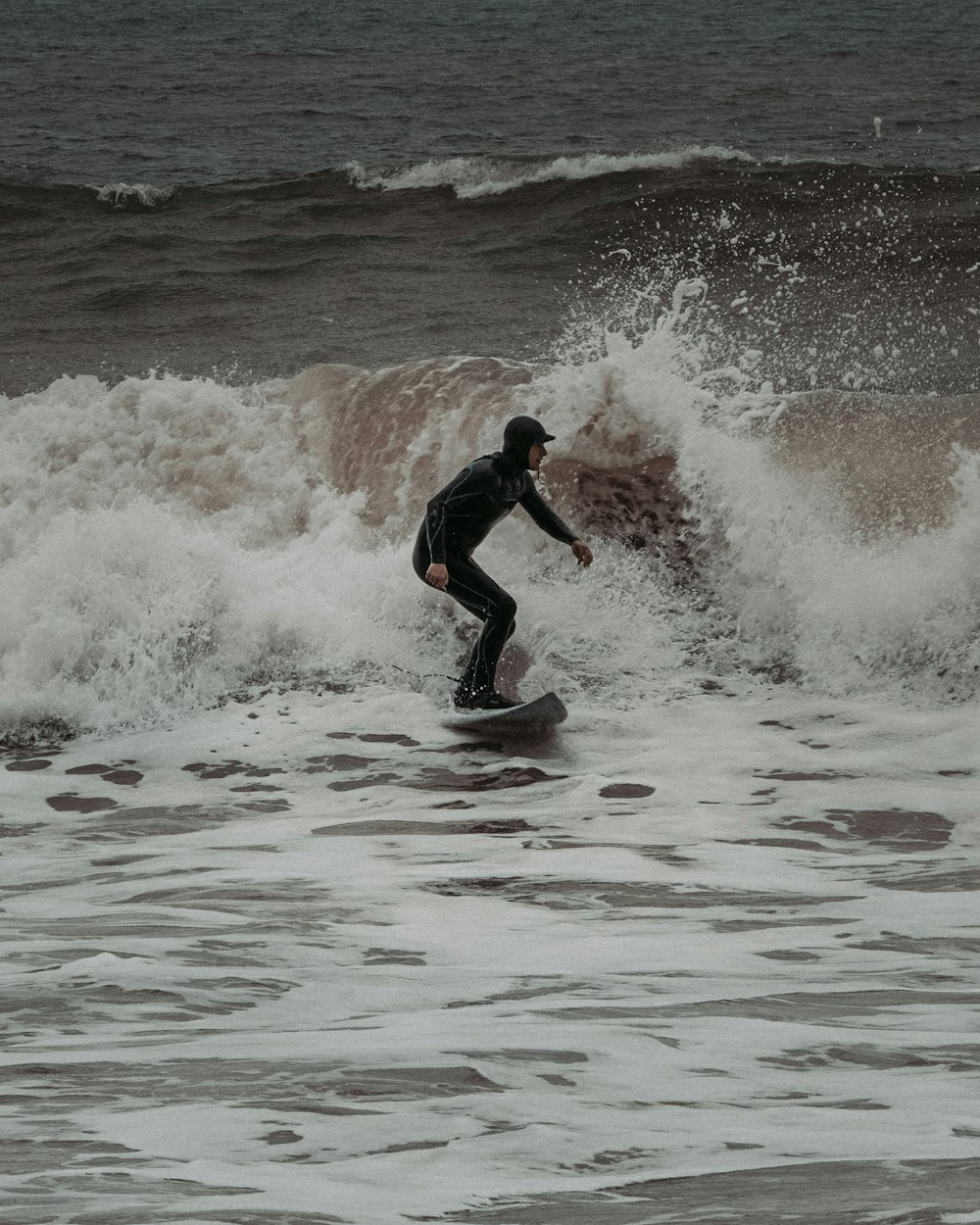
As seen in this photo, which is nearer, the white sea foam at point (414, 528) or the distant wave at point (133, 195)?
the white sea foam at point (414, 528)

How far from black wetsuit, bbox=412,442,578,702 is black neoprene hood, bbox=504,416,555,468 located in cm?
1

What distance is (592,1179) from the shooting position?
9.44ft

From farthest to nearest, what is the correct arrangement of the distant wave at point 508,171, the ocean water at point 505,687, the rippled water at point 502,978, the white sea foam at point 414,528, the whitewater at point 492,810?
the distant wave at point 508,171
the white sea foam at point 414,528
the ocean water at point 505,687
the whitewater at point 492,810
the rippled water at point 502,978

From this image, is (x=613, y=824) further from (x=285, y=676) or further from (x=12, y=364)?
(x=12, y=364)

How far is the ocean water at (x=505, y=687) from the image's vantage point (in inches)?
125

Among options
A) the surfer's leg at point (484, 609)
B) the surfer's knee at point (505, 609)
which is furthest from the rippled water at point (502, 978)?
the surfer's knee at point (505, 609)

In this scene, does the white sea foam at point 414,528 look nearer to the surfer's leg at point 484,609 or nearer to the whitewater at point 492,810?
the whitewater at point 492,810

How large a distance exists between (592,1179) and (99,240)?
798 inches

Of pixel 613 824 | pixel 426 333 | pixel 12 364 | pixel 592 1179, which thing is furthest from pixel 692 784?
pixel 12 364

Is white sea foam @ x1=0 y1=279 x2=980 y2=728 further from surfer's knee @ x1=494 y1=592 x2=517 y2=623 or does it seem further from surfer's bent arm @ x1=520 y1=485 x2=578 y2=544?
surfer's bent arm @ x1=520 y1=485 x2=578 y2=544

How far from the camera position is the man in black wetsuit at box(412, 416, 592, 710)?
26.1 ft

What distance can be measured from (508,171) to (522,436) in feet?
53.4

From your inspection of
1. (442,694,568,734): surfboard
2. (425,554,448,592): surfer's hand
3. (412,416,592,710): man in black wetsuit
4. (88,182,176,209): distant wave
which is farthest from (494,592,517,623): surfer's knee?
(88,182,176,209): distant wave

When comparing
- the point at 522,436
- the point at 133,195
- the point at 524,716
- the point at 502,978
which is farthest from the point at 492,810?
the point at 133,195
